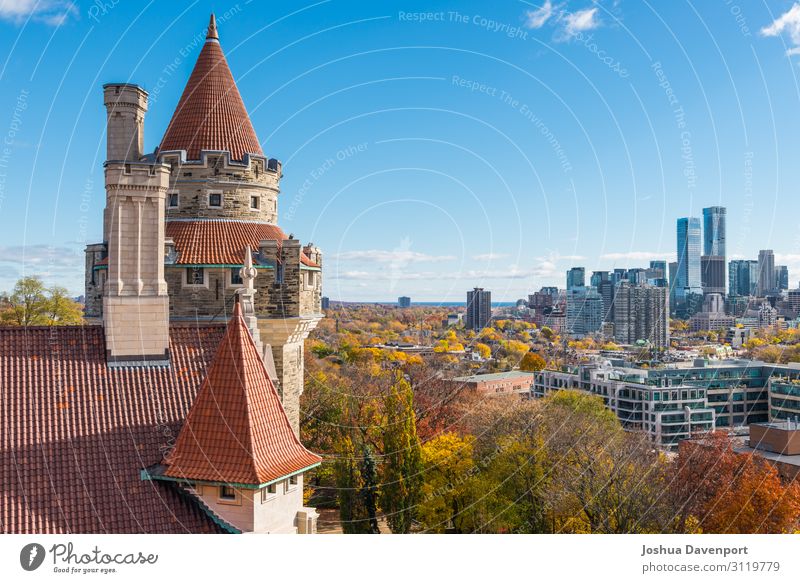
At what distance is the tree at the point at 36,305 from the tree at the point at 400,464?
2116cm

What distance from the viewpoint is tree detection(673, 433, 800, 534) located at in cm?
2233

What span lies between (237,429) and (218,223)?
762 cm

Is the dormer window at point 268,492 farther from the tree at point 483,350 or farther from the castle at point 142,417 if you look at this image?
the tree at point 483,350

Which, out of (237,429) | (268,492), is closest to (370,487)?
(268,492)

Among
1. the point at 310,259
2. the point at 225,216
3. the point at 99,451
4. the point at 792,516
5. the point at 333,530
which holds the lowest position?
the point at 333,530

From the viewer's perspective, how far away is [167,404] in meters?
9.91

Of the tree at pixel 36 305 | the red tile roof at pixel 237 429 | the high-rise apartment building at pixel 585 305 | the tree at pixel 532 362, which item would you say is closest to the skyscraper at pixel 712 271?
the high-rise apartment building at pixel 585 305

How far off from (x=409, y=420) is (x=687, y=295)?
3222 cm

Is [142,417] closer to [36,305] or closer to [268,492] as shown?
[268,492]

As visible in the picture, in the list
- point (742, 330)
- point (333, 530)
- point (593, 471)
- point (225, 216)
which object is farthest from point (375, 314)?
point (225, 216)

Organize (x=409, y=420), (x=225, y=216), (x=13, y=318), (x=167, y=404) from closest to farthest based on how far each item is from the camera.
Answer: (x=167, y=404) → (x=225, y=216) → (x=409, y=420) → (x=13, y=318)

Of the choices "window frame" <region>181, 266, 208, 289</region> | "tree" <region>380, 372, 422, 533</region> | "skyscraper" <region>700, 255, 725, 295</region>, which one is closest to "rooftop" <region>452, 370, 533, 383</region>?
"tree" <region>380, 372, 422, 533</region>

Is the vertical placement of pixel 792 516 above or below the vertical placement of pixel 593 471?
below

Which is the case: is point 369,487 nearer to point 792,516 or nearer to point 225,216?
point 225,216
